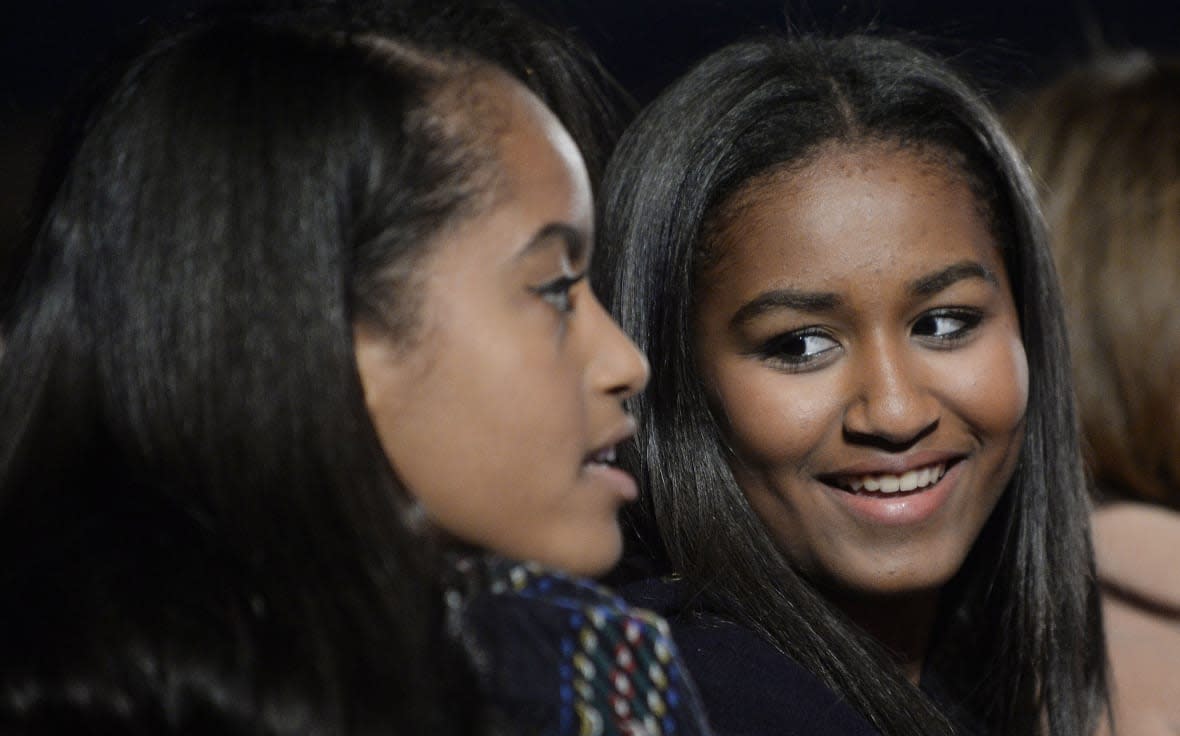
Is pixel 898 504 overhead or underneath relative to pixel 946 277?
underneath

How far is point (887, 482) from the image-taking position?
1.30 metres

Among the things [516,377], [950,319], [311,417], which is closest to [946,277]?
[950,319]


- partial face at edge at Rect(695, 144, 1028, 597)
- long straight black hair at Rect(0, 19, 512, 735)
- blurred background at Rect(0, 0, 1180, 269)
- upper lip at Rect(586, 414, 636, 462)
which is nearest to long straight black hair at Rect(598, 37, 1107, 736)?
partial face at edge at Rect(695, 144, 1028, 597)

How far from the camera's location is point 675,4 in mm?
2564

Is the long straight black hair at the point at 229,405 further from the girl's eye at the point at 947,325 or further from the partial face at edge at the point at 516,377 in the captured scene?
the girl's eye at the point at 947,325

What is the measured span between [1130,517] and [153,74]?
1.13 metres

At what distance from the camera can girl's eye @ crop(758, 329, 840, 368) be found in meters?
1.28

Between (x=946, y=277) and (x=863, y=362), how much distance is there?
11 centimetres

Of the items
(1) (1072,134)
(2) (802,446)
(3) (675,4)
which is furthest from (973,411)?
(3) (675,4)

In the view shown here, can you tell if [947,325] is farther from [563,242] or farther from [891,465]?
[563,242]

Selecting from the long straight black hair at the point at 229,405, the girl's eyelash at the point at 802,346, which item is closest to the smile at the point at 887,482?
the girl's eyelash at the point at 802,346

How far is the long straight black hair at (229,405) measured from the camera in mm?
744

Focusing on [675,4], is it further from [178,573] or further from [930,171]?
[178,573]

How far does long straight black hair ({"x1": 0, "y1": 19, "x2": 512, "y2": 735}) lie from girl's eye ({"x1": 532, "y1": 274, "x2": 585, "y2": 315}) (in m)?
0.07
